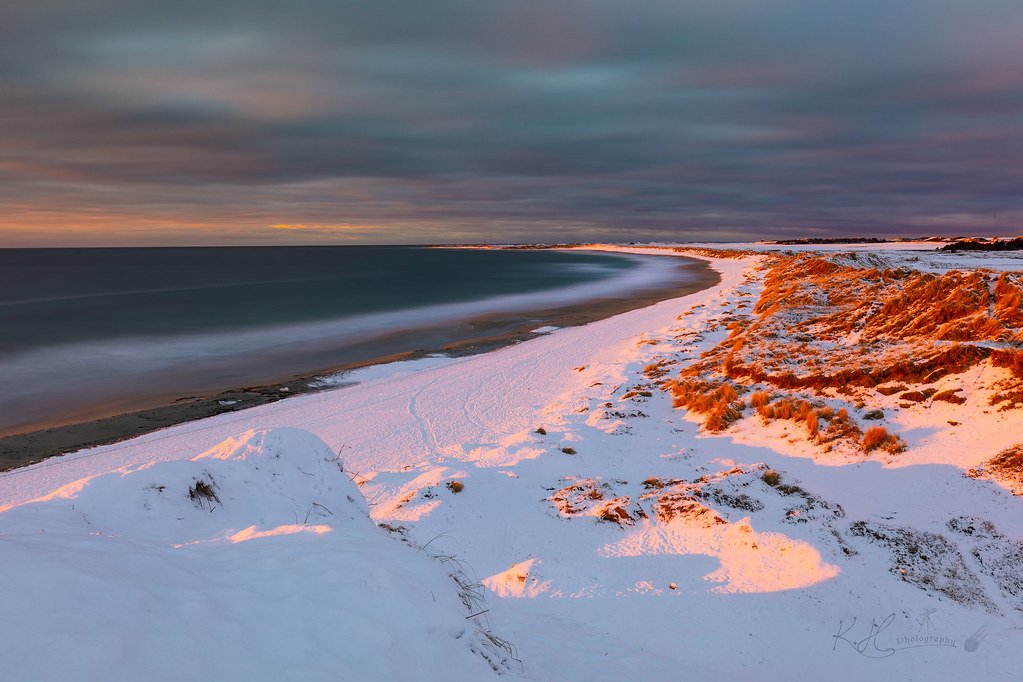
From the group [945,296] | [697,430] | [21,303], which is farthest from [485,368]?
[21,303]

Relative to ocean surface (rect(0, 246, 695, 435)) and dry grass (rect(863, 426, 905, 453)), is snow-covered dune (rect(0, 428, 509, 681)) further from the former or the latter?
ocean surface (rect(0, 246, 695, 435))

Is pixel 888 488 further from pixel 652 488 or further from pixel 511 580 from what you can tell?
pixel 511 580

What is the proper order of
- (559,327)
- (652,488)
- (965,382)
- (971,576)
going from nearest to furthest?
(971,576), (652,488), (965,382), (559,327)

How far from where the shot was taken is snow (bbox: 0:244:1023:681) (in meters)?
3.59

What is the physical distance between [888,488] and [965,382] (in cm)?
399

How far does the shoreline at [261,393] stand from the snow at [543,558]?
2.40 meters

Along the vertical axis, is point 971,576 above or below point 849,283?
below

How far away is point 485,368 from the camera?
19.9 metres

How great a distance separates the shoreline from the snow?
94.4 inches

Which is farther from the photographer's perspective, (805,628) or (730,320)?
(730,320)

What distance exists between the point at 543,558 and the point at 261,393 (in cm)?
1487

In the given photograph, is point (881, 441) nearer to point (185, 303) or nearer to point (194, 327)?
point (194, 327)

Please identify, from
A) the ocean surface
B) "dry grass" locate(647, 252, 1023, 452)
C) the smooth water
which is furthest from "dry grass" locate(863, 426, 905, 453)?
the smooth water

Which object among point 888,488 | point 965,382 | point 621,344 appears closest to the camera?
point 888,488
